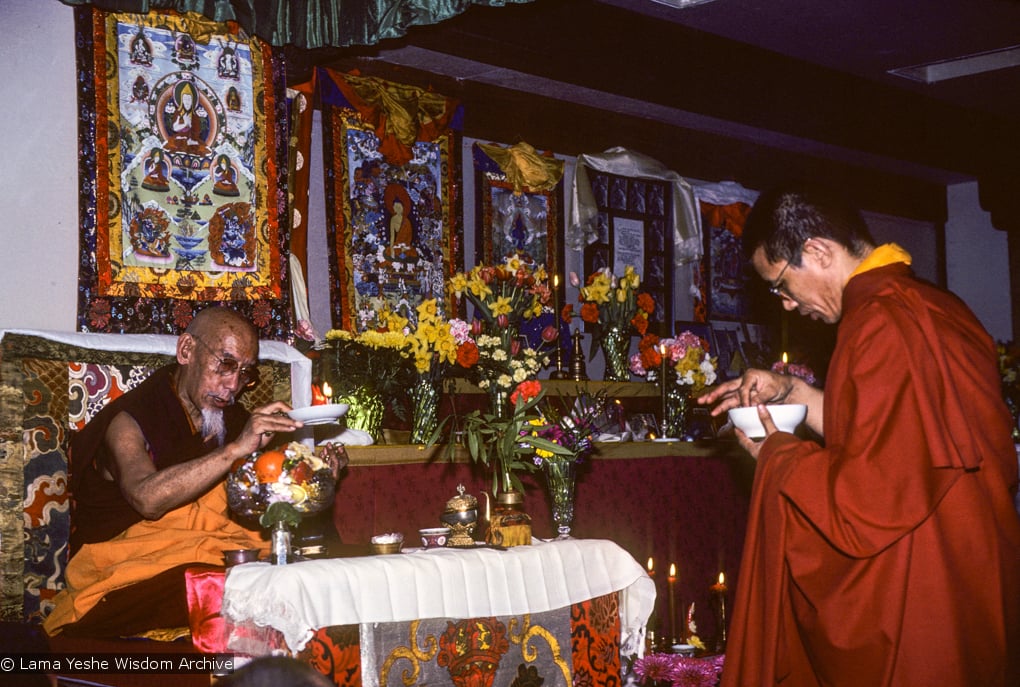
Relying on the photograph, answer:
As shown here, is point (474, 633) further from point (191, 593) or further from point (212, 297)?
point (212, 297)

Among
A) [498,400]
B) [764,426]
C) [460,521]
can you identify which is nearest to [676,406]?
[498,400]

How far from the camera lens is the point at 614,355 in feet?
19.2

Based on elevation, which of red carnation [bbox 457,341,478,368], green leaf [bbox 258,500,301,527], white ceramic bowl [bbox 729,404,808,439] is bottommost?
green leaf [bbox 258,500,301,527]

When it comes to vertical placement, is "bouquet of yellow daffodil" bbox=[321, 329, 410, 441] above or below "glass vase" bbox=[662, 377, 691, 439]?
above

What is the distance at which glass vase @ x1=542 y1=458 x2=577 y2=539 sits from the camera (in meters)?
3.71

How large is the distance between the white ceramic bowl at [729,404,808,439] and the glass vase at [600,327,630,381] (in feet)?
10.4

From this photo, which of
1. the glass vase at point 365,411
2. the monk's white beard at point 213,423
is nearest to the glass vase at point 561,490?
the glass vase at point 365,411

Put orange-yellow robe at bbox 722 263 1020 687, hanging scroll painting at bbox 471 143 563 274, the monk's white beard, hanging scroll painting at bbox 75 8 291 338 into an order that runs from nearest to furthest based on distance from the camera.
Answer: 1. orange-yellow robe at bbox 722 263 1020 687
2. the monk's white beard
3. hanging scroll painting at bbox 75 8 291 338
4. hanging scroll painting at bbox 471 143 563 274

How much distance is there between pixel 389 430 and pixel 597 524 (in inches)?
40.7

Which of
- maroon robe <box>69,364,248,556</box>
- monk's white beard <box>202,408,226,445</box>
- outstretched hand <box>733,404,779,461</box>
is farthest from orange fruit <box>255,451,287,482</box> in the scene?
outstretched hand <box>733,404,779,461</box>

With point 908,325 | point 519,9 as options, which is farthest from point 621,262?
point 908,325

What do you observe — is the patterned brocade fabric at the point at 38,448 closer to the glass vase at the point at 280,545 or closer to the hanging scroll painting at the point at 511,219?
the glass vase at the point at 280,545

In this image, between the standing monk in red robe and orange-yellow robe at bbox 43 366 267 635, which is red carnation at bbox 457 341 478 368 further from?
the standing monk in red robe

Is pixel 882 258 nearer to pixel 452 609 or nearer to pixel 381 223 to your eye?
pixel 452 609
